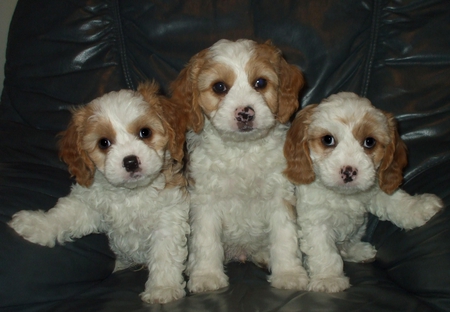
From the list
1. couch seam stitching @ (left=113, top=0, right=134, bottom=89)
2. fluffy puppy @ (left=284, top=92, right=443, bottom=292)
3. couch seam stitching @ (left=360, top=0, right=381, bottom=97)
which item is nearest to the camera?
fluffy puppy @ (left=284, top=92, right=443, bottom=292)

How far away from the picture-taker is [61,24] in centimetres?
462

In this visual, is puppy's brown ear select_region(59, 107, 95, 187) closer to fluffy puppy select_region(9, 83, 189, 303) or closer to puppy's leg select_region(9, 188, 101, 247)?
fluffy puppy select_region(9, 83, 189, 303)

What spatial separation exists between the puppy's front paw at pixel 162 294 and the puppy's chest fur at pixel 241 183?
0.64 metres

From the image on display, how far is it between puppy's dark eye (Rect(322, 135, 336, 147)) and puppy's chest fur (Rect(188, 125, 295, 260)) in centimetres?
38

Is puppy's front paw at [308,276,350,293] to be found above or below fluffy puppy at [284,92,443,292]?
below

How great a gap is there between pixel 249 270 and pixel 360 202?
98 centimetres

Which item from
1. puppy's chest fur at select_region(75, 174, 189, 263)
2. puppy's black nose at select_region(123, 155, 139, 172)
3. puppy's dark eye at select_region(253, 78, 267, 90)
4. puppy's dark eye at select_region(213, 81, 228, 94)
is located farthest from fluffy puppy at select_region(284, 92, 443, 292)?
puppy's black nose at select_region(123, 155, 139, 172)

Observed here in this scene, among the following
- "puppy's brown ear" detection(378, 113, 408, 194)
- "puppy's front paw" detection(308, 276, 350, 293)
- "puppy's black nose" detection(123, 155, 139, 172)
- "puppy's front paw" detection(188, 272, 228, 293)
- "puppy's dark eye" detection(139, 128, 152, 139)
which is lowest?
"puppy's front paw" detection(188, 272, 228, 293)

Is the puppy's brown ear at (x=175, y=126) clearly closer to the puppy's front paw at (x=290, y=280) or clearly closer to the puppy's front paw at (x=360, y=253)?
the puppy's front paw at (x=290, y=280)

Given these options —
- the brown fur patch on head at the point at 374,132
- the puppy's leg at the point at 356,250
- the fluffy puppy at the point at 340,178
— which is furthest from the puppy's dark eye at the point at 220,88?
the puppy's leg at the point at 356,250

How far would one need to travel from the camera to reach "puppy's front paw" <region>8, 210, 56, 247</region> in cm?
328

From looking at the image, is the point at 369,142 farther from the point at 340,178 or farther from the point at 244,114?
the point at 244,114

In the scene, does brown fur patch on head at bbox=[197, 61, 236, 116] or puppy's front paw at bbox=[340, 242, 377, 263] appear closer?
brown fur patch on head at bbox=[197, 61, 236, 116]

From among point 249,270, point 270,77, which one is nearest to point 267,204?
point 249,270
